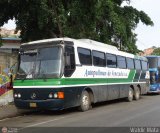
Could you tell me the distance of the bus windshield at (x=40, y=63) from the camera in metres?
15.3

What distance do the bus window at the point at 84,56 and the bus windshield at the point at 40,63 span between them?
4.87 feet

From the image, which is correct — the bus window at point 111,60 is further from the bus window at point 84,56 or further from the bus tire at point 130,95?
the bus tire at point 130,95

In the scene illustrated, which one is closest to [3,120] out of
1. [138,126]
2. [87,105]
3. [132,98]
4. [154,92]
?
[87,105]

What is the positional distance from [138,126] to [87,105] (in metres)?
5.49

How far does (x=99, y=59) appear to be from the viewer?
18828mm

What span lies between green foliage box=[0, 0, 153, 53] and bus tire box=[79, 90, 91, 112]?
5.99m

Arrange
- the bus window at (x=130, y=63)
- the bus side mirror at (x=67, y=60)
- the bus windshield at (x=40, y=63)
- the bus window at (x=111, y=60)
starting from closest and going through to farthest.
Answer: the bus windshield at (x=40, y=63) < the bus side mirror at (x=67, y=60) < the bus window at (x=111, y=60) < the bus window at (x=130, y=63)

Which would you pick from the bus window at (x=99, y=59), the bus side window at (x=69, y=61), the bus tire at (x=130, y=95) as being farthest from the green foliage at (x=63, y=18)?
the bus side window at (x=69, y=61)

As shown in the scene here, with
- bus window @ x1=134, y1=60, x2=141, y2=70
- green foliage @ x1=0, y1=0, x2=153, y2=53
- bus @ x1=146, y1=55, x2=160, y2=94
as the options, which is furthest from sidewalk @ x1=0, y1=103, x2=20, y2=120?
bus @ x1=146, y1=55, x2=160, y2=94

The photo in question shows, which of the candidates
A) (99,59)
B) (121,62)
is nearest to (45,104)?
(99,59)

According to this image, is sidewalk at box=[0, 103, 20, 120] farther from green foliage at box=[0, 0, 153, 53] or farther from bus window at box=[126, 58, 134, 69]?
bus window at box=[126, 58, 134, 69]

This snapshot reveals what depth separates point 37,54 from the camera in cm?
1588

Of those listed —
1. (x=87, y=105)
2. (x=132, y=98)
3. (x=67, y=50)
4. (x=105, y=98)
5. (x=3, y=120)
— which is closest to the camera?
(x=3, y=120)

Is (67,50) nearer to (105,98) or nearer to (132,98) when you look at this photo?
(105,98)
